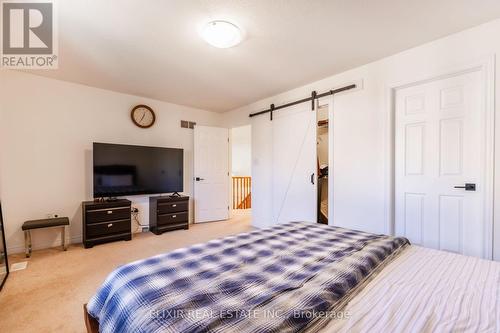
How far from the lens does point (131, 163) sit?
12.5ft

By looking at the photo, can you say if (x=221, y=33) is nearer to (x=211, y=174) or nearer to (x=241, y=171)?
(x=211, y=174)

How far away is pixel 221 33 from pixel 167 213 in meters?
3.08

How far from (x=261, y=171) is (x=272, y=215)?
2.74 ft

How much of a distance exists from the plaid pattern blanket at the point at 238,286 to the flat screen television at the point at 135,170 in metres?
2.77

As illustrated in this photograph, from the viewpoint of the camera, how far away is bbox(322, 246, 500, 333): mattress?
2.72ft

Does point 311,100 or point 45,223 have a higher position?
point 311,100

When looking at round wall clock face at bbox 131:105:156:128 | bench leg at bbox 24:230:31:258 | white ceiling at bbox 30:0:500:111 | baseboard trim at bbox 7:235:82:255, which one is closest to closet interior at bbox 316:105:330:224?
white ceiling at bbox 30:0:500:111

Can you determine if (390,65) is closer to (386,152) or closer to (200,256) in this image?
(386,152)

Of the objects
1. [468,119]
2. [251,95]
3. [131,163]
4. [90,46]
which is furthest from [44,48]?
[468,119]

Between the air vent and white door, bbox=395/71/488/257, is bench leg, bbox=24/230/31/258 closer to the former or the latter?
the air vent

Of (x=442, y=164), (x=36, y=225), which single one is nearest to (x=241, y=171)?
(x=36, y=225)

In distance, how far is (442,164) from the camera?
2377 millimetres

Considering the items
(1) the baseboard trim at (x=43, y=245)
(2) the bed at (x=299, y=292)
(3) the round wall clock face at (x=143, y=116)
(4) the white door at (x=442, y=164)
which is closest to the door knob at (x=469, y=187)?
(4) the white door at (x=442, y=164)

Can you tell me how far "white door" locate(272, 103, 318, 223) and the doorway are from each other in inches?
76.7
